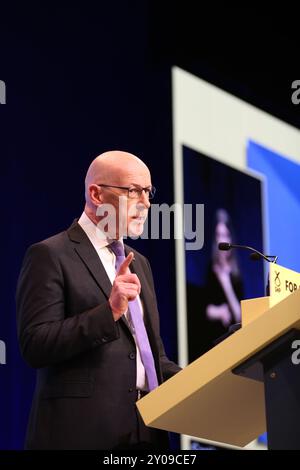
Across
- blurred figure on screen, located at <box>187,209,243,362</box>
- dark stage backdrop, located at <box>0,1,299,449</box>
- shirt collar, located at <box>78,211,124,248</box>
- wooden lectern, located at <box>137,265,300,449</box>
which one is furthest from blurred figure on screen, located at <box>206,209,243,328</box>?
wooden lectern, located at <box>137,265,300,449</box>

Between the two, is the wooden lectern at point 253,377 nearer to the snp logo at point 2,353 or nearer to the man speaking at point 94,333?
the man speaking at point 94,333

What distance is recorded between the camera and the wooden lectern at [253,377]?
1.75 meters

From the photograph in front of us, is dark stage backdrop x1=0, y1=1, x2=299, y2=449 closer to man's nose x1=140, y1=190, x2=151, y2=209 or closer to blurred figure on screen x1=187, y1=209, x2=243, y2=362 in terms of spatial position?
blurred figure on screen x1=187, y1=209, x2=243, y2=362

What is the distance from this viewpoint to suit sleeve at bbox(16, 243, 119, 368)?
2.18 meters

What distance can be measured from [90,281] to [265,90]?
3061 mm

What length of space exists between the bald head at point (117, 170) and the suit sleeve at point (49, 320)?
0.92 feet

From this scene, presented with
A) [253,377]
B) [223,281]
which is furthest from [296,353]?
[223,281]

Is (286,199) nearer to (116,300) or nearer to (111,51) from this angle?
(111,51)

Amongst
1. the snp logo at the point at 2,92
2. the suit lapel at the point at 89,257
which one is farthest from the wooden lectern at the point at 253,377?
the snp logo at the point at 2,92

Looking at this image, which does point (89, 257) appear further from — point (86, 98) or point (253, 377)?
point (86, 98)

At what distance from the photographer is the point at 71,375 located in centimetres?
224

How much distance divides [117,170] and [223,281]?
7.60 ft

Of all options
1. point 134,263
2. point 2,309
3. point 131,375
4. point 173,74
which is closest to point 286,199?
point 173,74

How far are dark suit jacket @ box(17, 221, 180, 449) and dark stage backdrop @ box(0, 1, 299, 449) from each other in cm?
150
